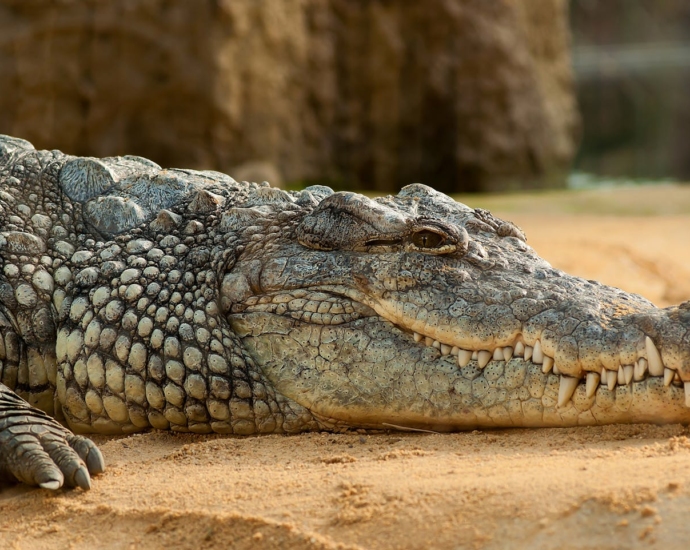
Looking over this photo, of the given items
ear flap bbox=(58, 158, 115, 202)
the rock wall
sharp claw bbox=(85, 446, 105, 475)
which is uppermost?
the rock wall

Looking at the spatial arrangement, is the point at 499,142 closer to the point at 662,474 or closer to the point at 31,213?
the point at 31,213

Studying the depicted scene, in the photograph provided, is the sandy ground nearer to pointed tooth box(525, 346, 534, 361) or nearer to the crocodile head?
the crocodile head

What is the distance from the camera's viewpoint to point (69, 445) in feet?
9.20

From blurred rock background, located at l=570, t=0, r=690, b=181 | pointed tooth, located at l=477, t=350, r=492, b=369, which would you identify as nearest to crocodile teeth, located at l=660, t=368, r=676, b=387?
pointed tooth, located at l=477, t=350, r=492, b=369

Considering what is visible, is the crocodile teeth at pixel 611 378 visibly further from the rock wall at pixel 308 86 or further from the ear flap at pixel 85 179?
the rock wall at pixel 308 86

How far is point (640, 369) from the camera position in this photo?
8.71ft

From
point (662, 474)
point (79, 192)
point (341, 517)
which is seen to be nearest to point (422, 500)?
point (341, 517)

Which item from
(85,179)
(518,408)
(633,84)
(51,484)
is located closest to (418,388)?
(518,408)

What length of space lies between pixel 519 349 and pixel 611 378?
319mm

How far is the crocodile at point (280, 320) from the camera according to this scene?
2.79 metres

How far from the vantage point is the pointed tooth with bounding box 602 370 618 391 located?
2701 mm

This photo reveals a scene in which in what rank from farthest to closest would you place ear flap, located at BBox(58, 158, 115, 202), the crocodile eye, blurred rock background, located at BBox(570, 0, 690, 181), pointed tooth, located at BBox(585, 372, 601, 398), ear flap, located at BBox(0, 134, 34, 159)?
blurred rock background, located at BBox(570, 0, 690, 181) < ear flap, located at BBox(0, 134, 34, 159) < ear flap, located at BBox(58, 158, 115, 202) < the crocodile eye < pointed tooth, located at BBox(585, 372, 601, 398)

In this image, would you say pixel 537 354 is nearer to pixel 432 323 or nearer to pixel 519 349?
pixel 519 349

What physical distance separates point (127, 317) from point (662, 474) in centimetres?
195
